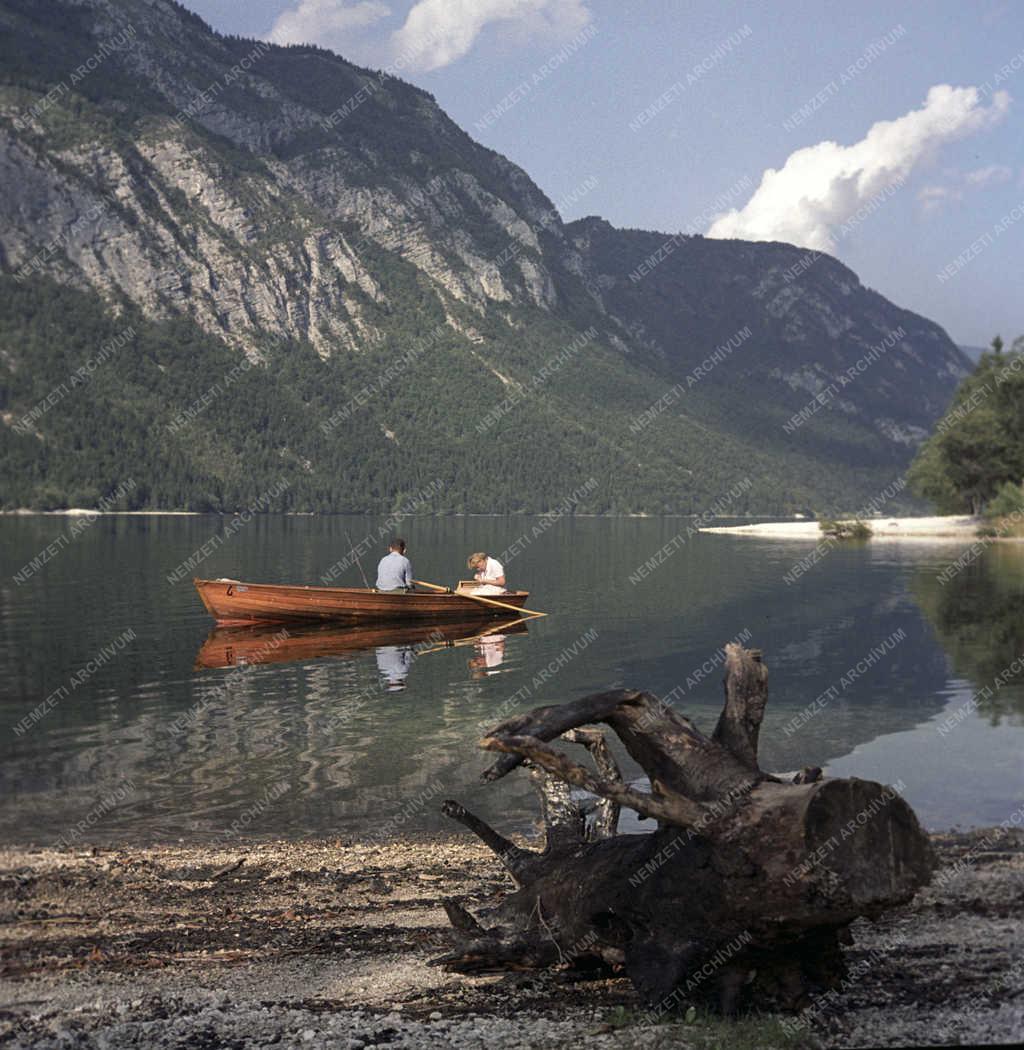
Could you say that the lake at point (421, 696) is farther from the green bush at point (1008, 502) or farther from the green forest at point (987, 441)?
the green forest at point (987, 441)

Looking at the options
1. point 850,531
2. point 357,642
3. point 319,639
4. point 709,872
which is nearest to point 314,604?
point 319,639

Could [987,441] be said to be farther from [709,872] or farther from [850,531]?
[709,872]

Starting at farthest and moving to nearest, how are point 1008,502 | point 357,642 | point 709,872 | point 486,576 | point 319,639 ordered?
point 1008,502, point 486,576, point 319,639, point 357,642, point 709,872

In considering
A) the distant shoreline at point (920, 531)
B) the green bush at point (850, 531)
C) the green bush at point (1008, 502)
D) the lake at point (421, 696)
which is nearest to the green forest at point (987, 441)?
the green bush at point (1008, 502)

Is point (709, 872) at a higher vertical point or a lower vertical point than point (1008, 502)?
lower

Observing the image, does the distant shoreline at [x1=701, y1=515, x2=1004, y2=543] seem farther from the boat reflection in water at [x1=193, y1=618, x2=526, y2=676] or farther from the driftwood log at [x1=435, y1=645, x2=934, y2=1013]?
the driftwood log at [x1=435, y1=645, x2=934, y2=1013]

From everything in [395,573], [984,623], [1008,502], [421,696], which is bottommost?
[984,623]

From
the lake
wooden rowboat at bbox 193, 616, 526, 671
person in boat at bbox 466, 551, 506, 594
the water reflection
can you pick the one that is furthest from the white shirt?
the water reflection

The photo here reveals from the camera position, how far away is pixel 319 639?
30.2m

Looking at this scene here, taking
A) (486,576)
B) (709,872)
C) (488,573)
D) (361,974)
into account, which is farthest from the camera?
(488,573)

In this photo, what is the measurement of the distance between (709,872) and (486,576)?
27870 millimetres

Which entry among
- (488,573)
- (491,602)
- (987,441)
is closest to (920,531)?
(987,441)

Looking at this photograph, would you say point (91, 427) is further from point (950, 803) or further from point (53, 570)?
point (950, 803)

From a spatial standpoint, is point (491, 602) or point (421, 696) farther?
point (491, 602)
